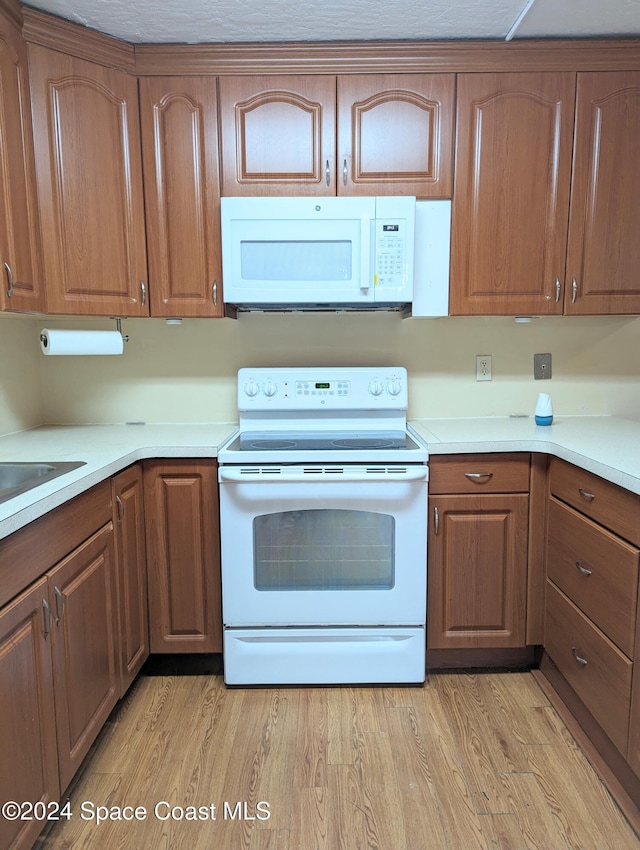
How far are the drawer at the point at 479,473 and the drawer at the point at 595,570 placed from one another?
5.6 inches

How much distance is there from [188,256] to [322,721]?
5.53ft

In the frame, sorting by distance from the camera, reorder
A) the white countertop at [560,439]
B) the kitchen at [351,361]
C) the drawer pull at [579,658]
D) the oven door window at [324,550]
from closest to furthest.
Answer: the white countertop at [560,439] → the drawer pull at [579,658] → the oven door window at [324,550] → the kitchen at [351,361]

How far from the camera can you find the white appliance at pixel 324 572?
1.77 m

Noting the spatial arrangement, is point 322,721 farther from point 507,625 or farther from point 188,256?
point 188,256

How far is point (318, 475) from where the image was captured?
1746 millimetres

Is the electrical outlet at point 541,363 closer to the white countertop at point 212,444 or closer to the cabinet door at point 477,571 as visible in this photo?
the white countertop at point 212,444

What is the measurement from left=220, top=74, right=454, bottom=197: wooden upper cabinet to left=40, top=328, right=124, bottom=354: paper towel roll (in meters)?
0.71

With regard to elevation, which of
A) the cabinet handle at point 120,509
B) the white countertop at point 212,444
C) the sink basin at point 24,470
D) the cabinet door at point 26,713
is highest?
the white countertop at point 212,444

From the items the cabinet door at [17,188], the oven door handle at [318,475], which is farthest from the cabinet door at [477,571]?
the cabinet door at [17,188]

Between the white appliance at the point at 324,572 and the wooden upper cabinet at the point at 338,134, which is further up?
the wooden upper cabinet at the point at 338,134

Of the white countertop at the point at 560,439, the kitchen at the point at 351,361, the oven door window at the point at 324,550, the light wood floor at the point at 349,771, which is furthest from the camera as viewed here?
the kitchen at the point at 351,361

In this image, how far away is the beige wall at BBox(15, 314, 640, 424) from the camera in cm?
225

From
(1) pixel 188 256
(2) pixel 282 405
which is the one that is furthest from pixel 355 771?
(1) pixel 188 256

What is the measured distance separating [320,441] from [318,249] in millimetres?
703
